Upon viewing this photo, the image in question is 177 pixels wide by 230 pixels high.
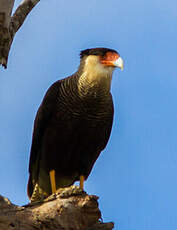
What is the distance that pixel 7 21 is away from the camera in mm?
3736

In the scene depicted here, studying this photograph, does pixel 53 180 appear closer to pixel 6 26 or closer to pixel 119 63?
pixel 119 63

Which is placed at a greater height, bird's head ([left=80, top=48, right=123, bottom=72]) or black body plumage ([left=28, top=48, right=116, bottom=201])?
bird's head ([left=80, top=48, right=123, bottom=72])

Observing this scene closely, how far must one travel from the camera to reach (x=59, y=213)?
12.7 ft

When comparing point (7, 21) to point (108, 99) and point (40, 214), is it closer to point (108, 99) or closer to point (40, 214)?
point (40, 214)

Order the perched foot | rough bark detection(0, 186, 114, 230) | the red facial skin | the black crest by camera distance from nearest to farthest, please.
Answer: rough bark detection(0, 186, 114, 230) < the perched foot < the red facial skin < the black crest

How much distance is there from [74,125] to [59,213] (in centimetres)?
150

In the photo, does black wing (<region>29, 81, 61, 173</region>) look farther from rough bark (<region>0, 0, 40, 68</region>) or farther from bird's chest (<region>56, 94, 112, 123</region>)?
rough bark (<region>0, 0, 40, 68</region>)

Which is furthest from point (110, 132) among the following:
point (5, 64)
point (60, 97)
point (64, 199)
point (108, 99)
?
point (5, 64)

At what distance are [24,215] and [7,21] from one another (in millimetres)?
1707

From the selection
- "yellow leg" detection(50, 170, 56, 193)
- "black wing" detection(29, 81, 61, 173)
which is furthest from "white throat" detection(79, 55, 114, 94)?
"yellow leg" detection(50, 170, 56, 193)

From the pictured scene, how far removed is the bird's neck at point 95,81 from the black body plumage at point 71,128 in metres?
0.01

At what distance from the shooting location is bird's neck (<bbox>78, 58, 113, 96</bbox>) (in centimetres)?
543

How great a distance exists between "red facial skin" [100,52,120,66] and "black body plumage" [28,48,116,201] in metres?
0.08

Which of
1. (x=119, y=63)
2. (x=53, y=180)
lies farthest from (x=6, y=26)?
(x=53, y=180)
